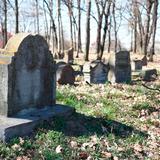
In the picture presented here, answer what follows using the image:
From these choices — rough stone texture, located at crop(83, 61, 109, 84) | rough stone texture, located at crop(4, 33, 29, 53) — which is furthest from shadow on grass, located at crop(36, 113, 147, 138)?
rough stone texture, located at crop(83, 61, 109, 84)

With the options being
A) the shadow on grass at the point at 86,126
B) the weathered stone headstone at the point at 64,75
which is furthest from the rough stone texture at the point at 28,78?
the weathered stone headstone at the point at 64,75

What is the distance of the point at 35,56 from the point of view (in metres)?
8.12

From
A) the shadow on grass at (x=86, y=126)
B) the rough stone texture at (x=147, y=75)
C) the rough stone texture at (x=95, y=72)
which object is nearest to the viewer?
the shadow on grass at (x=86, y=126)

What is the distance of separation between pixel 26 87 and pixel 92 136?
1.58 meters

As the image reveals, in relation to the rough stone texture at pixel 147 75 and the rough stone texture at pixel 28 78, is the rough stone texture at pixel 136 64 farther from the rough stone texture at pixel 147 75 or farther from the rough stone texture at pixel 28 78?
the rough stone texture at pixel 28 78

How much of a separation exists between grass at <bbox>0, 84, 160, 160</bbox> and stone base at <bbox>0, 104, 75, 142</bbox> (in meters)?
0.12

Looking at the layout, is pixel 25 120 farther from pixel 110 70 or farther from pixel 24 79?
pixel 110 70

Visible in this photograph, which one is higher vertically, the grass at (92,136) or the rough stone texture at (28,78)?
the rough stone texture at (28,78)

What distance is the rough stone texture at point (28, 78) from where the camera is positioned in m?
7.45

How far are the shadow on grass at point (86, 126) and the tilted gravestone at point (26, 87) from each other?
167 millimetres

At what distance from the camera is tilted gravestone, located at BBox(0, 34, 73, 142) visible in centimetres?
729

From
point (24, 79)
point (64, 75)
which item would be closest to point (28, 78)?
point (24, 79)

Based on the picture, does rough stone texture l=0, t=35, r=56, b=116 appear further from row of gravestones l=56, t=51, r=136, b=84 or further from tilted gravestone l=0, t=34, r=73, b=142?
row of gravestones l=56, t=51, r=136, b=84

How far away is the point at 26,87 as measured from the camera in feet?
26.2
